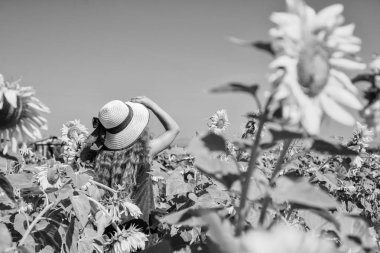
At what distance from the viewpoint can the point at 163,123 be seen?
12.7 feet

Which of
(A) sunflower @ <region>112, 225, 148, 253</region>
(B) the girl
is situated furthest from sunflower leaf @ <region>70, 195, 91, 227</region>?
(B) the girl

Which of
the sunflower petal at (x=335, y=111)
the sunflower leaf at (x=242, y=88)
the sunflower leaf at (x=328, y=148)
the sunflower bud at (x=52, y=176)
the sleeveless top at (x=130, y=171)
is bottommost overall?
the sleeveless top at (x=130, y=171)

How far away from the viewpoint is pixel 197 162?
74 centimetres

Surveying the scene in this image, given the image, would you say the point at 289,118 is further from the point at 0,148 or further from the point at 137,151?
the point at 137,151

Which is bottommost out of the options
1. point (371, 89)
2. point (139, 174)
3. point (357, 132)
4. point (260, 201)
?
point (139, 174)

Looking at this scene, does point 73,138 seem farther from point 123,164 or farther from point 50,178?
point 50,178

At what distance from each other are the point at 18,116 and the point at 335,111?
1.87 ft

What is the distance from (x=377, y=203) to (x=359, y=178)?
0.42 m

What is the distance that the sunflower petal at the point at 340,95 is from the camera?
71 cm

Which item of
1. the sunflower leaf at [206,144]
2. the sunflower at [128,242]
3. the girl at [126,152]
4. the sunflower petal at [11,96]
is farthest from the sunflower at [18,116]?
the girl at [126,152]

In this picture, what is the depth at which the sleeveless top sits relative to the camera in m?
3.06

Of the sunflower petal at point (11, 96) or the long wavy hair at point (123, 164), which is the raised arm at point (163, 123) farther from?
the sunflower petal at point (11, 96)

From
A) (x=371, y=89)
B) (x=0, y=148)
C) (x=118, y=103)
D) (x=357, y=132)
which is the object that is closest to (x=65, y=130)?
(x=118, y=103)

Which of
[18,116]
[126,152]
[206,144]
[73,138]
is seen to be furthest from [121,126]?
[206,144]
